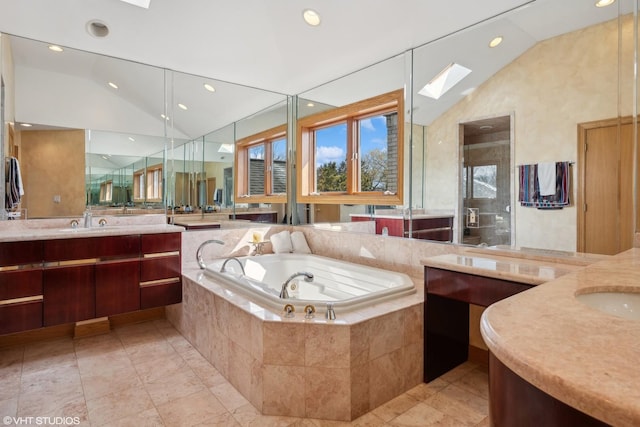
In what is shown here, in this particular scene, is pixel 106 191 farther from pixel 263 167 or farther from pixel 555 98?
pixel 555 98

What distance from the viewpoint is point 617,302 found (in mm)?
1041

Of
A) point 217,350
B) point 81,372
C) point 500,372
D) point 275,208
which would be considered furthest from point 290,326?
point 275,208

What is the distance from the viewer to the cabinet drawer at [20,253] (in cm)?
236

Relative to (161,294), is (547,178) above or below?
above

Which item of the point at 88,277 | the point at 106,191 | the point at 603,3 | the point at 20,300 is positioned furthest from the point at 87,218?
the point at 603,3

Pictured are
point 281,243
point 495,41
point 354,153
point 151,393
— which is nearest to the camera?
point 151,393

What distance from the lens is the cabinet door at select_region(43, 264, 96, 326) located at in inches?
98.7

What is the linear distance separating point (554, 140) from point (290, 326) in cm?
185

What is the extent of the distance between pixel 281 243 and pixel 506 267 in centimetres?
234

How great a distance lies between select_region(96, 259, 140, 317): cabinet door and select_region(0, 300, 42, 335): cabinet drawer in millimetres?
368

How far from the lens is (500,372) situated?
719 mm

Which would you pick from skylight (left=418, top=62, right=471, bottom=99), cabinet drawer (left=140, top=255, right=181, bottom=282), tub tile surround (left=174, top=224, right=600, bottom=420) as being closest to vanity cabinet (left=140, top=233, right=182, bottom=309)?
cabinet drawer (left=140, top=255, right=181, bottom=282)

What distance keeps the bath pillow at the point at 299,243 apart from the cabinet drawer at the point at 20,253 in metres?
2.15

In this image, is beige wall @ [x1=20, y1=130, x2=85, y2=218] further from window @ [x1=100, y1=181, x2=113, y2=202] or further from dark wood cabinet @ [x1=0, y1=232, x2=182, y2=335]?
dark wood cabinet @ [x1=0, y1=232, x2=182, y2=335]
